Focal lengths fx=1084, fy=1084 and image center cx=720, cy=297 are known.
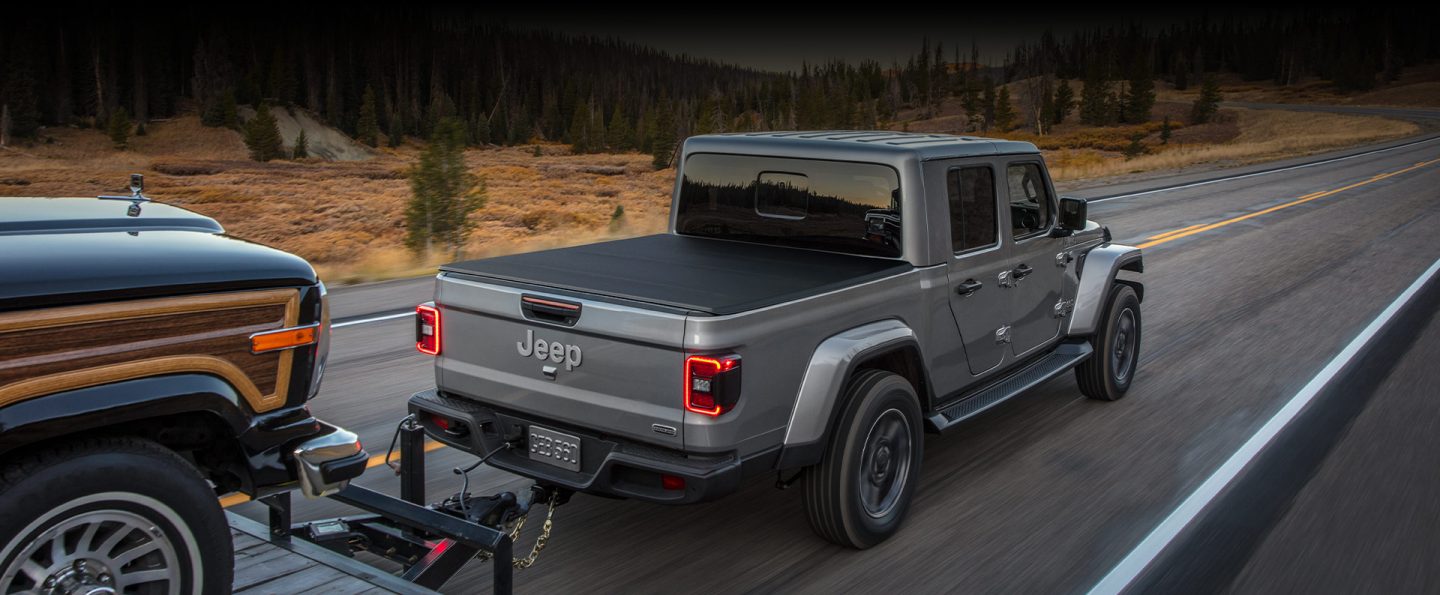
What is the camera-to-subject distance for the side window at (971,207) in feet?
17.6

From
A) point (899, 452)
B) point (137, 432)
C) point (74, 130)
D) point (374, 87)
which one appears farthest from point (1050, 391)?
point (374, 87)

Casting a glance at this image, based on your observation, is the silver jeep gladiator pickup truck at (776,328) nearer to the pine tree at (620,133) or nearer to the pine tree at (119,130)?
the pine tree at (119,130)

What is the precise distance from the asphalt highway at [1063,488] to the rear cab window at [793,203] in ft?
4.19

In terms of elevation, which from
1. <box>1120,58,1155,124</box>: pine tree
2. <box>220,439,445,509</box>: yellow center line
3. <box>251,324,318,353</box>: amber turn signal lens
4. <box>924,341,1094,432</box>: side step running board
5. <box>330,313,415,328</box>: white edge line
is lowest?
<box>220,439,445,509</box>: yellow center line

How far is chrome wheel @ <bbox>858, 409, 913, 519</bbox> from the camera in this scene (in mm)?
4562

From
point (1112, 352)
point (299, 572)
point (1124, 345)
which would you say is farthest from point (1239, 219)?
point (299, 572)

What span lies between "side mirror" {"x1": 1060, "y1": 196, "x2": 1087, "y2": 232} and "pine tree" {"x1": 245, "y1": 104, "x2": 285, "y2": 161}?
84.7 metres

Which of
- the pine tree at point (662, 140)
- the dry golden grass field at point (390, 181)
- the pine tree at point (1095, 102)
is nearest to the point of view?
the dry golden grass field at point (390, 181)

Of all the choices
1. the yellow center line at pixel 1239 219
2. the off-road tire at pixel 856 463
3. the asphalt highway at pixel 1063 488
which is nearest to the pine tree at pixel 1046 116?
the yellow center line at pixel 1239 219

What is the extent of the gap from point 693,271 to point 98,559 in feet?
8.46

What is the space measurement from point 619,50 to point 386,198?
144m

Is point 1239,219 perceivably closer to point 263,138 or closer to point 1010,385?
point 1010,385

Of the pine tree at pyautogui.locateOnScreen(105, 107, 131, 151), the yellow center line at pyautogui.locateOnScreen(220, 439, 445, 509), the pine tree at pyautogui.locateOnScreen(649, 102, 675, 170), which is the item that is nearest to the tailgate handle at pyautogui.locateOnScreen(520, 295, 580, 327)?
the yellow center line at pyautogui.locateOnScreen(220, 439, 445, 509)

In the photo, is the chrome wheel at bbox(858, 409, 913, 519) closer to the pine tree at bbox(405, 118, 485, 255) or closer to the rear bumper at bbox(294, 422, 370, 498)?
the rear bumper at bbox(294, 422, 370, 498)
